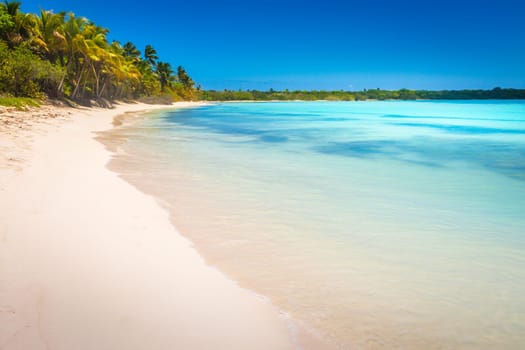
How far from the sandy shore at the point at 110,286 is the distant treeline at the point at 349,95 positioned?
391ft

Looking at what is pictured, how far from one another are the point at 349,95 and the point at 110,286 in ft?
611

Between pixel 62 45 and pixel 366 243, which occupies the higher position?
pixel 62 45

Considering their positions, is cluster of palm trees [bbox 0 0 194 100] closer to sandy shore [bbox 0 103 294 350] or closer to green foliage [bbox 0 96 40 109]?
green foliage [bbox 0 96 40 109]

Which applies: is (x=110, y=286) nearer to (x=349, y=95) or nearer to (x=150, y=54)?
(x=150, y=54)

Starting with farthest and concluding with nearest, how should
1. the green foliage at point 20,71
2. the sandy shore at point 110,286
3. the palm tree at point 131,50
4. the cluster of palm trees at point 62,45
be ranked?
the palm tree at point 131,50 → the cluster of palm trees at point 62,45 → the green foliage at point 20,71 → the sandy shore at point 110,286

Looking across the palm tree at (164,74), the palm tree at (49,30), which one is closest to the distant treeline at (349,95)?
the palm tree at (164,74)

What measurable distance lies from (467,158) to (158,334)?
13.1 m

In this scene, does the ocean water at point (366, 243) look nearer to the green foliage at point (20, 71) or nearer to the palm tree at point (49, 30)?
the green foliage at point (20, 71)

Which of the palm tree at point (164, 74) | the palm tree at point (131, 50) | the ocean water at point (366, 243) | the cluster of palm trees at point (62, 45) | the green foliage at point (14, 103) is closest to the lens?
the ocean water at point (366, 243)

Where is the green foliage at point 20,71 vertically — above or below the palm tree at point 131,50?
below

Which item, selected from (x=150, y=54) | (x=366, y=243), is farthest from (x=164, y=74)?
(x=366, y=243)

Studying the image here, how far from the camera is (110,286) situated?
2992 millimetres

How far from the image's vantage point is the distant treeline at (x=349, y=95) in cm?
13500

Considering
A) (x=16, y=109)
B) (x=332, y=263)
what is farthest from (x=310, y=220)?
(x=16, y=109)
